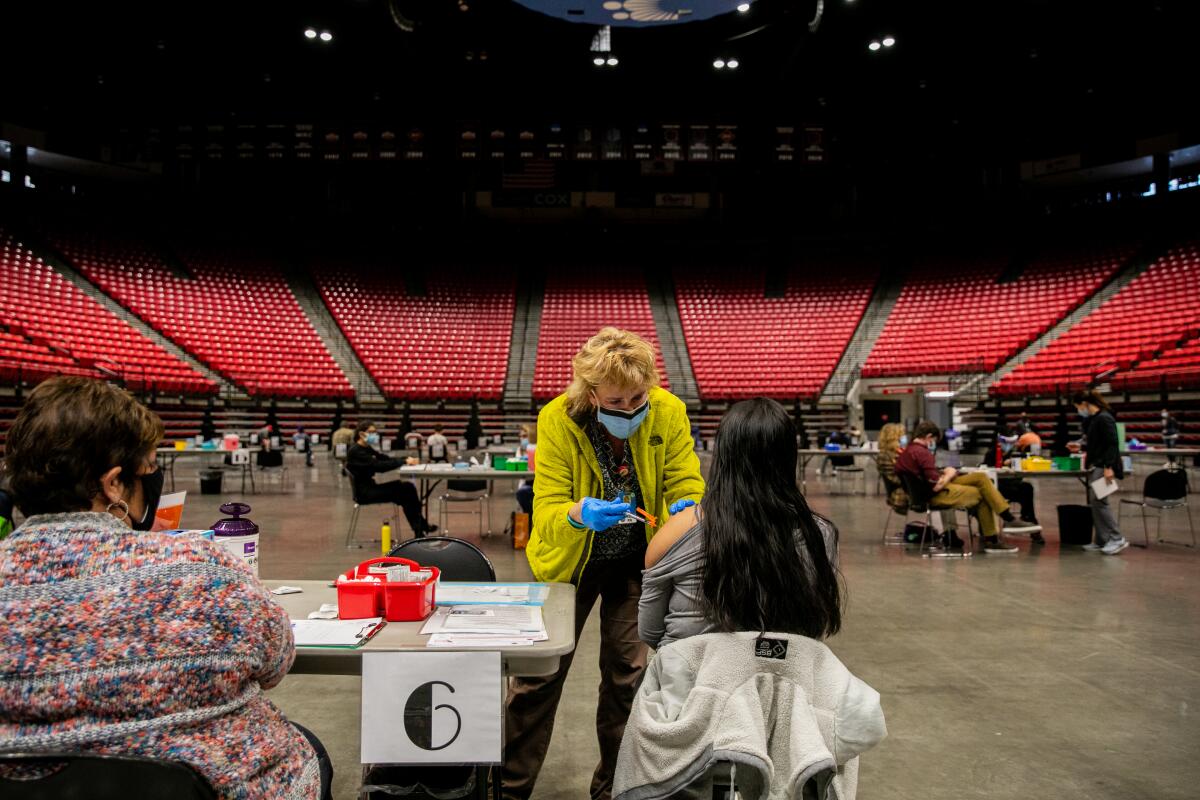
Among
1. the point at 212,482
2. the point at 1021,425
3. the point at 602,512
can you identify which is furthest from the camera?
the point at 1021,425

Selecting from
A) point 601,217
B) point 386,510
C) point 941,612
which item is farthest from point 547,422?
point 601,217

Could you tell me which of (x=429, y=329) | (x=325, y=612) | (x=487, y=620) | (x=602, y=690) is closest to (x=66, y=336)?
(x=429, y=329)

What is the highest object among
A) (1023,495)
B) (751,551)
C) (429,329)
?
(429,329)

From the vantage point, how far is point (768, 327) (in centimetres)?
2486

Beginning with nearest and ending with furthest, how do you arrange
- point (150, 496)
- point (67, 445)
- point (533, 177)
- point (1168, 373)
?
point (67, 445)
point (150, 496)
point (1168, 373)
point (533, 177)

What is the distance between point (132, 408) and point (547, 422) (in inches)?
46.3

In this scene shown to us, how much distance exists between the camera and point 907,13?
16.9 meters

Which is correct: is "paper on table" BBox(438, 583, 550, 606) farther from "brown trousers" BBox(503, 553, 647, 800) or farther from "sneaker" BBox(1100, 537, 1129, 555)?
"sneaker" BBox(1100, 537, 1129, 555)

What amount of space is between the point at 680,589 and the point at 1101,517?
6782 millimetres

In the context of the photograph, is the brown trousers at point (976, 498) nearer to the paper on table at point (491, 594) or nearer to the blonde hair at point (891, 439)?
the blonde hair at point (891, 439)

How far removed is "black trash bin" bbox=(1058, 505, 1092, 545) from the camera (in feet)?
23.8

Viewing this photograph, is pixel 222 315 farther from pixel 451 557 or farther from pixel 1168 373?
pixel 1168 373

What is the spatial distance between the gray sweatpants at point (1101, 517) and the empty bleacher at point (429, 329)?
17211mm

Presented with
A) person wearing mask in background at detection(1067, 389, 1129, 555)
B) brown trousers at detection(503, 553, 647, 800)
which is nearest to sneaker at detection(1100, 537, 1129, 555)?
person wearing mask in background at detection(1067, 389, 1129, 555)
